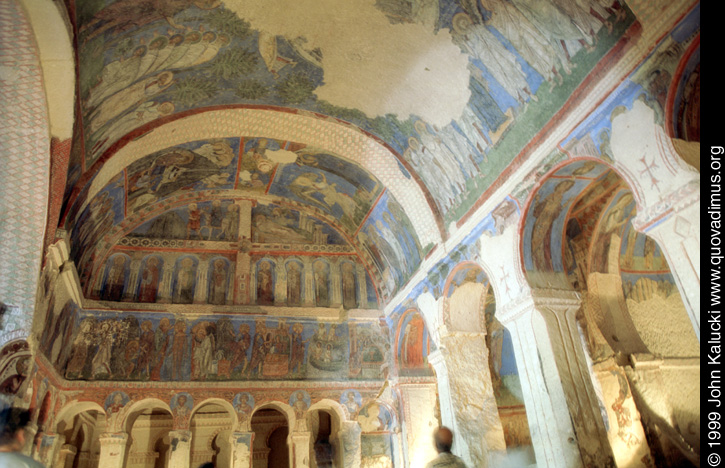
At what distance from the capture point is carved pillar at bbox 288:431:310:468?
10.3 m

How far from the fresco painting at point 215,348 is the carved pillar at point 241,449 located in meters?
0.69

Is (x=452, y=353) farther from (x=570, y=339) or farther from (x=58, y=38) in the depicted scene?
(x=58, y=38)

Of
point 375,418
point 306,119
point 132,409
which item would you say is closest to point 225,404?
point 132,409

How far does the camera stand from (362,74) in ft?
26.2

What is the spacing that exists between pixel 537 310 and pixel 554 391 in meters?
1.05

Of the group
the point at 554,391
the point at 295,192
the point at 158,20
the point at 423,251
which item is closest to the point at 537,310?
the point at 554,391

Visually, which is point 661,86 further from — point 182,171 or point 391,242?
point 182,171

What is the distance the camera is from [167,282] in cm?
1136

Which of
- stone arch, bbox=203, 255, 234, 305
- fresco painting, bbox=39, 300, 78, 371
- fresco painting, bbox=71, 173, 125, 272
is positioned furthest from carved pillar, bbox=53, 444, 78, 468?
stone arch, bbox=203, 255, 234, 305

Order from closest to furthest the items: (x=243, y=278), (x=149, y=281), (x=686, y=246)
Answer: (x=686, y=246) < (x=149, y=281) < (x=243, y=278)

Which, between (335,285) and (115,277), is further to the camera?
(335,285)

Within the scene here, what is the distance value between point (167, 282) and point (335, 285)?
4.10 metres

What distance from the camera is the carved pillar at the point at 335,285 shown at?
1203 centimetres

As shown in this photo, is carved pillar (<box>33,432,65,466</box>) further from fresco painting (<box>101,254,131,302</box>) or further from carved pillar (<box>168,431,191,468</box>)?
fresco painting (<box>101,254,131,302</box>)
